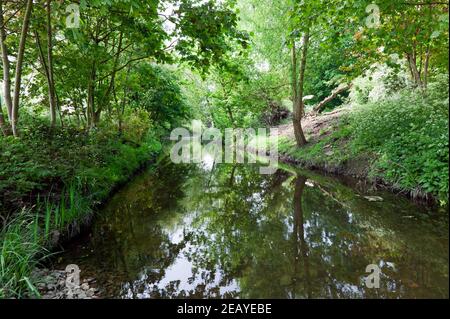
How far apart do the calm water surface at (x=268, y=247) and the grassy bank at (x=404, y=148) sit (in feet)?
1.68

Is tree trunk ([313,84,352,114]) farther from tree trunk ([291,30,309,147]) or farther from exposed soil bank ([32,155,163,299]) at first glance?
exposed soil bank ([32,155,163,299])

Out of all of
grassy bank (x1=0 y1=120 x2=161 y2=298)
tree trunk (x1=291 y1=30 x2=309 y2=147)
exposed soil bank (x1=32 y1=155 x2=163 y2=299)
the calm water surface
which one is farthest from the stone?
tree trunk (x1=291 y1=30 x2=309 y2=147)

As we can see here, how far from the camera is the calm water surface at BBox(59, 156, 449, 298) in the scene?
136 inches

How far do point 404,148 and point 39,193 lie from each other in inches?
312

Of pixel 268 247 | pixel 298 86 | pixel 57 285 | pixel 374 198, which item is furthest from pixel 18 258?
pixel 298 86

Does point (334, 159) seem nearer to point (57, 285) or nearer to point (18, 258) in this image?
point (57, 285)

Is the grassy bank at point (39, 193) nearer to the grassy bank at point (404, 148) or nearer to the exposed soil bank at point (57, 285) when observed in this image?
the exposed soil bank at point (57, 285)

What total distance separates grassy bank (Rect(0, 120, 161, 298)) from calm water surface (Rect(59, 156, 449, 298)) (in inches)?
19.6

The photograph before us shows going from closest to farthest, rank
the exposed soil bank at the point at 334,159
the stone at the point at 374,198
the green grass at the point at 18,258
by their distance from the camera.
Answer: the green grass at the point at 18,258
the stone at the point at 374,198
the exposed soil bank at the point at 334,159

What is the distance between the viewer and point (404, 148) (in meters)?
6.58

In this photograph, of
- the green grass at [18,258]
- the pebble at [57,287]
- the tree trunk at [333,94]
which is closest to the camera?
the green grass at [18,258]

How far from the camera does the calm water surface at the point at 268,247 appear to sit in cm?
345

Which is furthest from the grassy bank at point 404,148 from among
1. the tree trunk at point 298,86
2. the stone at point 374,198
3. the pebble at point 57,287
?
the pebble at point 57,287
